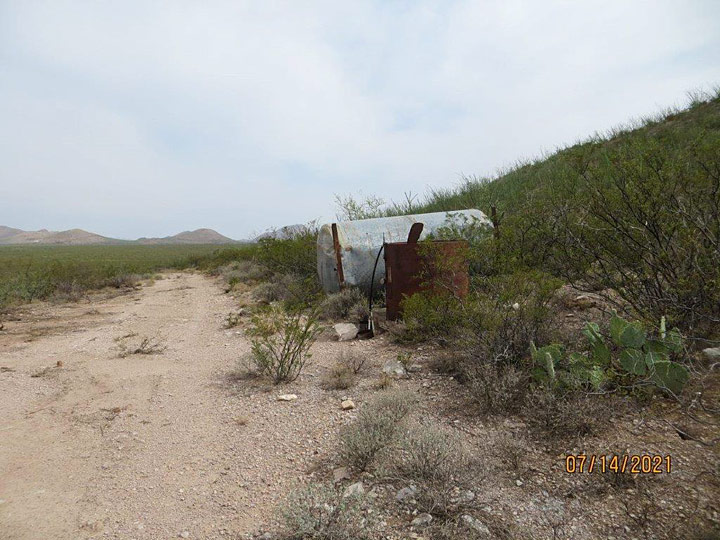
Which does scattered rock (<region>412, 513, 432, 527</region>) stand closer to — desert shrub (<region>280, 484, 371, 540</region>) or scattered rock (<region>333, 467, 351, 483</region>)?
desert shrub (<region>280, 484, 371, 540</region>)

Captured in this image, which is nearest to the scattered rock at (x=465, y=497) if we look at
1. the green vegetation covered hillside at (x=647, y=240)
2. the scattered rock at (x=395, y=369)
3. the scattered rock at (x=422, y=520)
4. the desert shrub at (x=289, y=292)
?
the scattered rock at (x=422, y=520)

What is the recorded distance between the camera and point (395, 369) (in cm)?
434

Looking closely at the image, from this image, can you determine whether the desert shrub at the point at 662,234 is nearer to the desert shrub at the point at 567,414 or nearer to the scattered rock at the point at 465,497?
the desert shrub at the point at 567,414

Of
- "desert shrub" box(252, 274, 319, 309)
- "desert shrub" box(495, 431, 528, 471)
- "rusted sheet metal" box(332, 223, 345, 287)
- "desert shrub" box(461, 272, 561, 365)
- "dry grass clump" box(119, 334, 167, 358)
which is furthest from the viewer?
"desert shrub" box(252, 274, 319, 309)

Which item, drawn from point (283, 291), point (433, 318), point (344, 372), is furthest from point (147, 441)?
point (283, 291)

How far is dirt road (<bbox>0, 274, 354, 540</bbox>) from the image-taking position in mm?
2500

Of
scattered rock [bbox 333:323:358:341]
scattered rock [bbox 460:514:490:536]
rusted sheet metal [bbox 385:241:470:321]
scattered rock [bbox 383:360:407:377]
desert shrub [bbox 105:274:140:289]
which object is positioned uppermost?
rusted sheet metal [bbox 385:241:470:321]

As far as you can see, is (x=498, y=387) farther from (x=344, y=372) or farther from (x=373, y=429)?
(x=344, y=372)

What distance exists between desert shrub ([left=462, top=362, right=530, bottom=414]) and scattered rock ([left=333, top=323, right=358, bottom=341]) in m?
2.39

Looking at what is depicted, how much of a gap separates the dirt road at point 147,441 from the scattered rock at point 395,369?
0.71 meters

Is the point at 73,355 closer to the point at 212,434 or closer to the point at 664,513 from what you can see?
the point at 212,434

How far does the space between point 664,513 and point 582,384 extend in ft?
3.68

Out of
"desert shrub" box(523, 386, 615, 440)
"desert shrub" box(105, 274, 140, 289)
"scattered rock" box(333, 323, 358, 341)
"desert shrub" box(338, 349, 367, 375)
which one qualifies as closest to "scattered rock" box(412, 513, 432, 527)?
"desert shrub" box(523, 386, 615, 440)

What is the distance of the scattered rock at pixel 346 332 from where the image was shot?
5.84m
